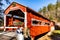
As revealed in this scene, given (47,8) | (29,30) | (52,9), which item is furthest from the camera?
(47,8)

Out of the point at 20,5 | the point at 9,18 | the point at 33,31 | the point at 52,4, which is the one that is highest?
the point at 52,4

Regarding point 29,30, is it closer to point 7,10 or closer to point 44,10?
point 7,10

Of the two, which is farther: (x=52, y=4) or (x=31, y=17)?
(x=52, y=4)

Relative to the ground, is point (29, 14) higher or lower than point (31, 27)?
higher

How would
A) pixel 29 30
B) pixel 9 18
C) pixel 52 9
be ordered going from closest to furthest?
pixel 29 30 → pixel 9 18 → pixel 52 9

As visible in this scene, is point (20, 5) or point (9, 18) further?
point (9, 18)

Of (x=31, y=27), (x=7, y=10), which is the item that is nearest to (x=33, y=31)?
(x=31, y=27)

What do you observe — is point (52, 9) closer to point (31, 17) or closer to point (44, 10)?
point (44, 10)

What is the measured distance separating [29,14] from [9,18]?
5519 mm

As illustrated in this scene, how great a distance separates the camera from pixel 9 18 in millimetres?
20031

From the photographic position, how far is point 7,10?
701 inches

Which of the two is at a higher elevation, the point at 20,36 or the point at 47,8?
the point at 47,8

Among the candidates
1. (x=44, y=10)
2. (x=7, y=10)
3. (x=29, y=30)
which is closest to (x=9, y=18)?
(x=7, y=10)

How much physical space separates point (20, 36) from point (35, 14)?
6.81 metres
